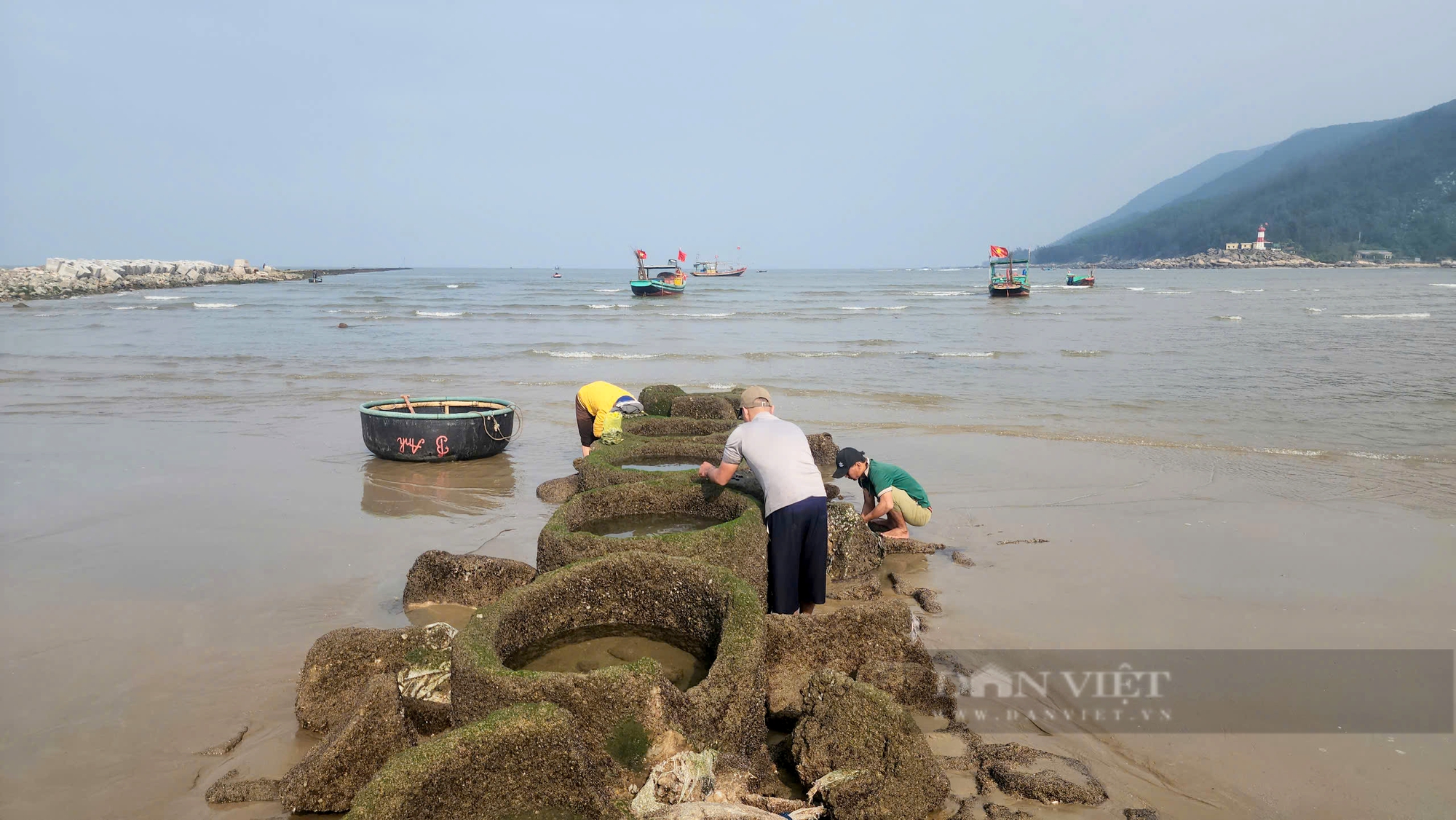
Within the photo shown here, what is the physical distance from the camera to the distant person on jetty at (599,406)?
354 inches

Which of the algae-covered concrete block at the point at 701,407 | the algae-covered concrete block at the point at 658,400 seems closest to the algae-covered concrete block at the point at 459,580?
the algae-covered concrete block at the point at 701,407

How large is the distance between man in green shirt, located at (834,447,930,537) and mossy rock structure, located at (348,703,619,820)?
438 centimetres

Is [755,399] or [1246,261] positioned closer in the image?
[755,399]

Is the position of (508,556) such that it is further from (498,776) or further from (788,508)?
(498,776)

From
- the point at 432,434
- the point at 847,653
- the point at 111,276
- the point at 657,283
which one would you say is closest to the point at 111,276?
the point at 111,276

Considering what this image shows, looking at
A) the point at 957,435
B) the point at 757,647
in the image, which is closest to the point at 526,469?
the point at 957,435

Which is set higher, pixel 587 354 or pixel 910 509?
pixel 587 354

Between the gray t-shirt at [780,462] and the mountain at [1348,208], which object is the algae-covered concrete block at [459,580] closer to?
the gray t-shirt at [780,462]

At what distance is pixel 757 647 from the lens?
352 cm

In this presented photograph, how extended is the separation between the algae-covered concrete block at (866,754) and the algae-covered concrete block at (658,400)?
632 centimetres

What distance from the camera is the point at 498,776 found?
9.10ft

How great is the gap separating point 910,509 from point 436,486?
5.25 metres

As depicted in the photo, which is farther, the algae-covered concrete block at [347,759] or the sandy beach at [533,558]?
the sandy beach at [533,558]

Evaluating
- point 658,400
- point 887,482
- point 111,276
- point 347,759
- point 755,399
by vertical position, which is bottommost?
point 347,759
